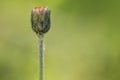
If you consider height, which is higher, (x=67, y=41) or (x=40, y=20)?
→ (x=40, y=20)

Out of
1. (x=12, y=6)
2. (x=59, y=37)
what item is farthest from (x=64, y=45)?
(x=12, y=6)

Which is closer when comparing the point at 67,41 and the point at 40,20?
the point at 40,20

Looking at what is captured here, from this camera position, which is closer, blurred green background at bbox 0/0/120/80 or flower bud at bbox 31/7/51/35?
flower bud at bbox 31/7/51/35

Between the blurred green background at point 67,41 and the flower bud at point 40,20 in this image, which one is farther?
the blurred green background at point 67,41

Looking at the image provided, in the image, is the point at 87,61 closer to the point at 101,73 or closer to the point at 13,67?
the point at 101,73
